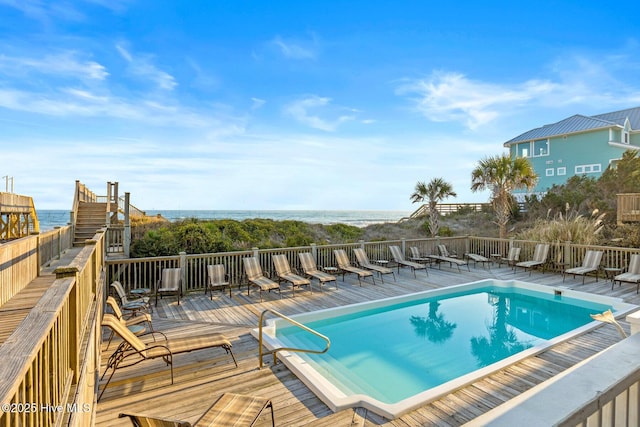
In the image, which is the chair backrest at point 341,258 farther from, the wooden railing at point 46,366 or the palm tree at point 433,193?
the wooden railing at point 46,366

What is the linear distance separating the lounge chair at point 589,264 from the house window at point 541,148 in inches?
697

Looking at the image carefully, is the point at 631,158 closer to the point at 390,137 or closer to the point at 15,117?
the point at 390,137

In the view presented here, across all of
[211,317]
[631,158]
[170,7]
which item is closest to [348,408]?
[211,317]

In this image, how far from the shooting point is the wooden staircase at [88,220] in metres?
13.2

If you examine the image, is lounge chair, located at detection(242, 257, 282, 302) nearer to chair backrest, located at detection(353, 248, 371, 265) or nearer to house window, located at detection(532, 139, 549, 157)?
chair backrest, located at detection(353, 248, 371, 265)

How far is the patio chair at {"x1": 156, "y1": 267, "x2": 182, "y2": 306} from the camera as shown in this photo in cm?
754

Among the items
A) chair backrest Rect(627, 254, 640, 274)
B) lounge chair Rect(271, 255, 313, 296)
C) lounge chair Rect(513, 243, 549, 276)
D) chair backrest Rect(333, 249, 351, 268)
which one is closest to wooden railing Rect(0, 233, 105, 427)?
lounge chair Rect(271, 255, 313, 296)

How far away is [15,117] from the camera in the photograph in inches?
611

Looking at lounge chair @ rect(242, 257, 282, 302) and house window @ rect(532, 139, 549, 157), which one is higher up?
house window @ rect(532, 139, 549, 157)

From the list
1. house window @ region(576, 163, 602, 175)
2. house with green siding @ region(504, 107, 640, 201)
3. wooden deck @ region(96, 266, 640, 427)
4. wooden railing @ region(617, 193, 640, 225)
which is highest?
house with green siding @ region(504, 107, 640, 201)

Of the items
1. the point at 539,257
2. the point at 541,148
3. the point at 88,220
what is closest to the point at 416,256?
the point at 539,257

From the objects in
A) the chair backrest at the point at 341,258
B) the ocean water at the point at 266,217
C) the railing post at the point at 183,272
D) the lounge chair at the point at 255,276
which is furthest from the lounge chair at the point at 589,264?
the ocean water at the point at 266,217

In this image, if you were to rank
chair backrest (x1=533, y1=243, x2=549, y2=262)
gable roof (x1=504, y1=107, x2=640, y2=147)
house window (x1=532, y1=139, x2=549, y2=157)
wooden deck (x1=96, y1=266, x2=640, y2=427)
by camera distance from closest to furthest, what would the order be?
wooden deck (x1=96, y1=266, x2=640, y2=427), chair backrest (x1=533, y1=243, x2=549, y2=262), gable roof (x1=504, y1=107, x2=640, y2=147), house window (x1=532, y1=139, x2=549, y2=157)

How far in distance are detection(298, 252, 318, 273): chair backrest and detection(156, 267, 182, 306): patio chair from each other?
10.6 feet
